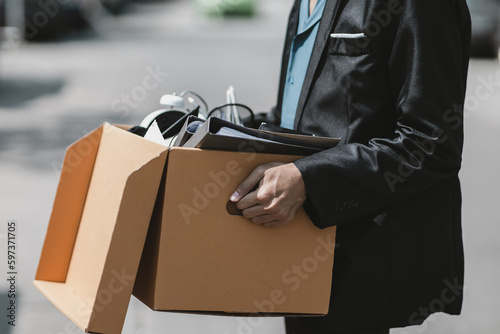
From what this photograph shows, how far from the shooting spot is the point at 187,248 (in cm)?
176

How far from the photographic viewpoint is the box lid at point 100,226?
68.4 inches

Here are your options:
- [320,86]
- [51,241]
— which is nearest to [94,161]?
[51,241]

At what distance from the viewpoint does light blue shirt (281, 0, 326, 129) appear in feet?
6.54

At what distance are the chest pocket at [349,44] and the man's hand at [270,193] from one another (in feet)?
1.05

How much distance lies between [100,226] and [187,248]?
0.82 feet

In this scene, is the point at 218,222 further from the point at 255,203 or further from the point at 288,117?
the point at 288,117

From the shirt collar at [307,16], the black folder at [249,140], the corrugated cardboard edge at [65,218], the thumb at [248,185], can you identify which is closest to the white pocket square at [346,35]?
the shirt collar at [307,16]

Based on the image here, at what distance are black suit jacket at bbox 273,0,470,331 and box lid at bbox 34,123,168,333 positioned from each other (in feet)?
1.27

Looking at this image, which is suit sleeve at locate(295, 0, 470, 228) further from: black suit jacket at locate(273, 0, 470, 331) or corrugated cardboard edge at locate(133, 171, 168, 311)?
corrugated cardboard edge at locate(133, 171, 168, 311)

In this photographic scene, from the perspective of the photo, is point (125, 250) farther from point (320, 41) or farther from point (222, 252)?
point (320, 41)

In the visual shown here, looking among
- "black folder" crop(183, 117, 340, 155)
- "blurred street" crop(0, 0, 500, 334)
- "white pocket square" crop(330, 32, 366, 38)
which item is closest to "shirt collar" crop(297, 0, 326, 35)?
"white pocket square" crop(330, 32, 366, 38)

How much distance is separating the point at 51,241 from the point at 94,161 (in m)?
0.25

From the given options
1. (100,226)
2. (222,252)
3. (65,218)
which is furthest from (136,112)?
(222,252)

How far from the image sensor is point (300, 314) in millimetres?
1869
